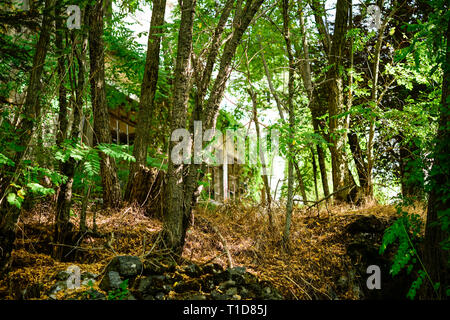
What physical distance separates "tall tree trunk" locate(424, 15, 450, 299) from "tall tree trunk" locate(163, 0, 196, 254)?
2.78 meters

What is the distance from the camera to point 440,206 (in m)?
3.04

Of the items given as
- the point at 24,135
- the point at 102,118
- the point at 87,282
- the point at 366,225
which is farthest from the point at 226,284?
the point at 102,118

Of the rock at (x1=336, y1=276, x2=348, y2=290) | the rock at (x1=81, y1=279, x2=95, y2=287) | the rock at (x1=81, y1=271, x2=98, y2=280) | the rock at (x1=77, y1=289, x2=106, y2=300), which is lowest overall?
the rock at (x1=336, y1=276, x2=348, y2=290)

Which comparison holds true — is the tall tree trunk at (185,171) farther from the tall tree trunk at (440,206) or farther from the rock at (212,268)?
the tall tree trunk at (440,206)

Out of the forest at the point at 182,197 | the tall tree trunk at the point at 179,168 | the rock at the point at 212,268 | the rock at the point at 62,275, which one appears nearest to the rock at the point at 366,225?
the forest at the point at 182,197

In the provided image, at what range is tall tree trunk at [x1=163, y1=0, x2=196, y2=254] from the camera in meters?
3.86

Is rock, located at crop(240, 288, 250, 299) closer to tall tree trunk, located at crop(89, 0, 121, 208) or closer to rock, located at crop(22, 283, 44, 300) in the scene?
rock, located at crop(22, 283, 44, 300)

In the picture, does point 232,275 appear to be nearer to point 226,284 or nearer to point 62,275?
point 226,284

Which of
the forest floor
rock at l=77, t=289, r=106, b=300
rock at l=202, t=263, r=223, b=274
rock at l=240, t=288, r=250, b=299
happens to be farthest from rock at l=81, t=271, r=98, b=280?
rock at l=240, t=288, r=250, b=299

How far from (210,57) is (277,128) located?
1461mm

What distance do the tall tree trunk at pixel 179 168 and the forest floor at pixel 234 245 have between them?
326 mm

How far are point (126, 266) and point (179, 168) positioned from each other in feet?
4.34
